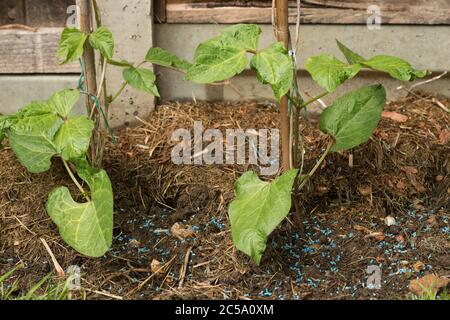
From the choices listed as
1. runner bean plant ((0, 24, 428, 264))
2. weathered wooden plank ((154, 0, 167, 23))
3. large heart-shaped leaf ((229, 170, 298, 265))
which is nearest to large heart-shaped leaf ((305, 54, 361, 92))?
runner bean plant ((0, 24, 428, 264))

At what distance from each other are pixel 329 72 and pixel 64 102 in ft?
2.99

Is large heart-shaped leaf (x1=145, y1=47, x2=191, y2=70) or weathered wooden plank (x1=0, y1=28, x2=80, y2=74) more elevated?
large heart-shaped leaf (x1=145, y1=47, x2=191, y2=70)

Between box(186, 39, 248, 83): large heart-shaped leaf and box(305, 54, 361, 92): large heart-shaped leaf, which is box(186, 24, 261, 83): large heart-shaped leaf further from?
box(305, 54, 361, 92): large heart-shaped leaf

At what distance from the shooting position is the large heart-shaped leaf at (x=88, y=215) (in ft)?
7.97

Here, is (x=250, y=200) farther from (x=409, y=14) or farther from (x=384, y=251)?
(x=409, y=14)

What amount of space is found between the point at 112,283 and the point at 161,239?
0.28 metres

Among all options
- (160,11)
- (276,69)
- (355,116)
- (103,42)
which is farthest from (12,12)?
(355,116)

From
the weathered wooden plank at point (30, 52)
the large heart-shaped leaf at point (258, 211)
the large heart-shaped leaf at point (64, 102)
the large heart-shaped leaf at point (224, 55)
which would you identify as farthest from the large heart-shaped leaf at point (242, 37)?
the weathered wooden plank at point (30, 52)

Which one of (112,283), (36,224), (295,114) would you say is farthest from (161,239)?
(295,114)

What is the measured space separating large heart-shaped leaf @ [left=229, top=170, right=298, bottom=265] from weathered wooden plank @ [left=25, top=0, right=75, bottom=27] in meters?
1.30

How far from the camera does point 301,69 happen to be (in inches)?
127

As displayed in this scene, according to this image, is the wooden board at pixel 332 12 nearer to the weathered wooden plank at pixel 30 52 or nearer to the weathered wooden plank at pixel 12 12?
the weathered wooden plank at pixel 30 52

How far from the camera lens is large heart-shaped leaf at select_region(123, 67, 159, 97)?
262cm

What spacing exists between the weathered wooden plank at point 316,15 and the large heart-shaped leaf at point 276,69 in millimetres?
833
